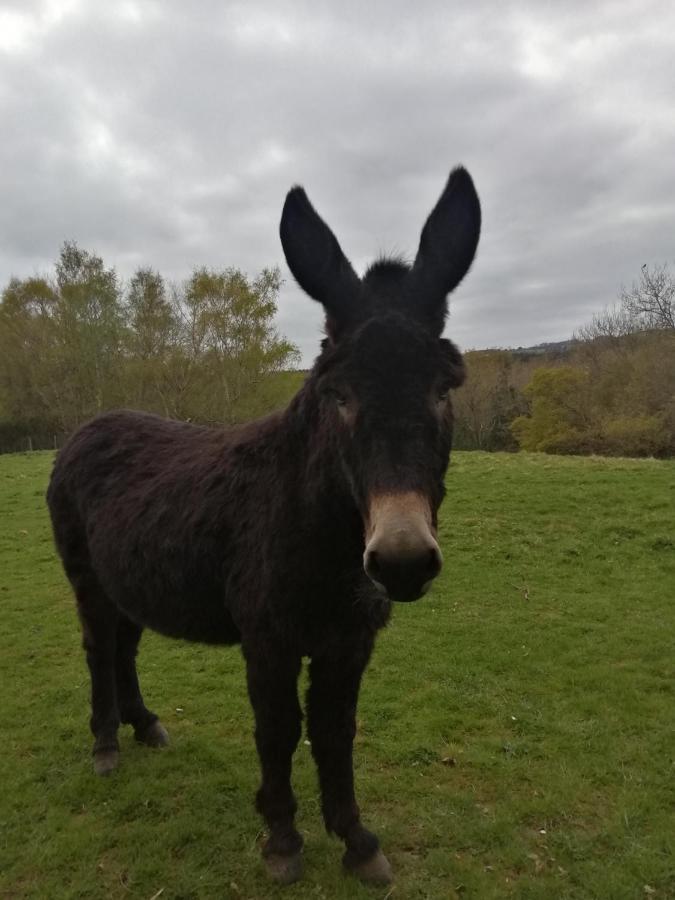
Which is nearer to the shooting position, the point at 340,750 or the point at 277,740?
the point at 277,740

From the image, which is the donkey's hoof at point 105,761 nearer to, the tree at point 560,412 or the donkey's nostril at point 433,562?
the donkey's nostril at point 433,562

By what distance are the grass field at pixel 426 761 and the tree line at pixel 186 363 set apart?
2229cm

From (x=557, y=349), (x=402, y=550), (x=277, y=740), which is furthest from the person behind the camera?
(x=557, y=349)

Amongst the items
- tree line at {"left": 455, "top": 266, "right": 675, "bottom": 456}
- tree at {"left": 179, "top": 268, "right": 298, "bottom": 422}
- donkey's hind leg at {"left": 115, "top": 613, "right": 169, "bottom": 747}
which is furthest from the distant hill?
donkey's hind leg at {"left": 115, "top": 613, "right": 169, "bottom": 747}

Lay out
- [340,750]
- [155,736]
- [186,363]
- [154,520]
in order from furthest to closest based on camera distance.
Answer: [186,363]
[155,736]
[154,520]
[340,750]

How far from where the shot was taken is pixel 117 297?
32156 millimetres

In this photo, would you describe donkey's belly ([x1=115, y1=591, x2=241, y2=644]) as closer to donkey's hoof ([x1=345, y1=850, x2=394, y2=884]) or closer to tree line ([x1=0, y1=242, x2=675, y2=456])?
donkey's hoof ([x1=345, y1=850, x2=394, y2=884])

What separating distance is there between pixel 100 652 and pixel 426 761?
2.63 meters

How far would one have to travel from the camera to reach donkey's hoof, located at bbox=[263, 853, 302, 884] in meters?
3.21

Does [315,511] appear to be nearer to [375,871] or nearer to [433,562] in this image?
[433,562]

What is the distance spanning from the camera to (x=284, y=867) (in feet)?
10.6

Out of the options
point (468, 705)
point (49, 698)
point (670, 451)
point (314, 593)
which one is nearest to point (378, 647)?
point (468, 705)

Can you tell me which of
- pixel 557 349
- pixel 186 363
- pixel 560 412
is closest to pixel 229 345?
pixel 186 363

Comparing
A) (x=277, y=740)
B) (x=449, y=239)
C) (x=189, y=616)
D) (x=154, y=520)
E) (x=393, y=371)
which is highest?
(x=449, y=239)
